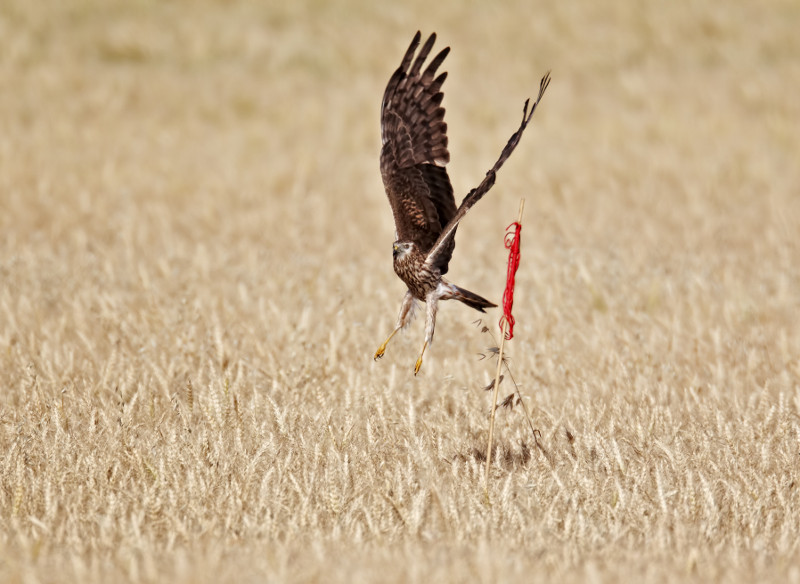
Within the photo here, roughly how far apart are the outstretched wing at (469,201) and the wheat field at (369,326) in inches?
38.0

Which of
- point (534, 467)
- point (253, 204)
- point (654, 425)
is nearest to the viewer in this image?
point (534, 467)

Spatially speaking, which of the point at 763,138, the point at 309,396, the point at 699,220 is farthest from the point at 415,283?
the point at 763,138

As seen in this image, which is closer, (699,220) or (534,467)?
(534,467)

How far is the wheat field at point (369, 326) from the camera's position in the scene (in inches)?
149

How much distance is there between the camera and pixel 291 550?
3.50m

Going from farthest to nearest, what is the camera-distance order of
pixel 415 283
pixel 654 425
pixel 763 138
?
pixel 763 138
pixel 654 425
pixel 415 283

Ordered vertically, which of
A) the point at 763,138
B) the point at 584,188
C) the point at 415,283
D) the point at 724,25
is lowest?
the point at 415,283

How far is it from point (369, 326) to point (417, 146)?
2407 millimetres

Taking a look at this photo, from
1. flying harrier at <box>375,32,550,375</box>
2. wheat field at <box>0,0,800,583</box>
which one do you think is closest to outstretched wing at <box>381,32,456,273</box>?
flying harrier at <box>375,32,550,375</box>

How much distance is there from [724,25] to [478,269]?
11739 millimetres

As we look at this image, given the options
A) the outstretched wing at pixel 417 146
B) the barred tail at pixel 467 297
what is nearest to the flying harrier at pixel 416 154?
the outstretched wing at pixel 417 146

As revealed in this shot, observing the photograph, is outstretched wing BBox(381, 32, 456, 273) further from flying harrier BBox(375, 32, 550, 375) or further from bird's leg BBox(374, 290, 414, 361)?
bird's leg BBox(374, 290, 414, 361)

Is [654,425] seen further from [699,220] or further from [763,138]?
[763,138]

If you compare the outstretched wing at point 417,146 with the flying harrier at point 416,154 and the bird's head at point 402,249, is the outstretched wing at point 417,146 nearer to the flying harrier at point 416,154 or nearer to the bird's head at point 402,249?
the flying harrier at point 416,154
